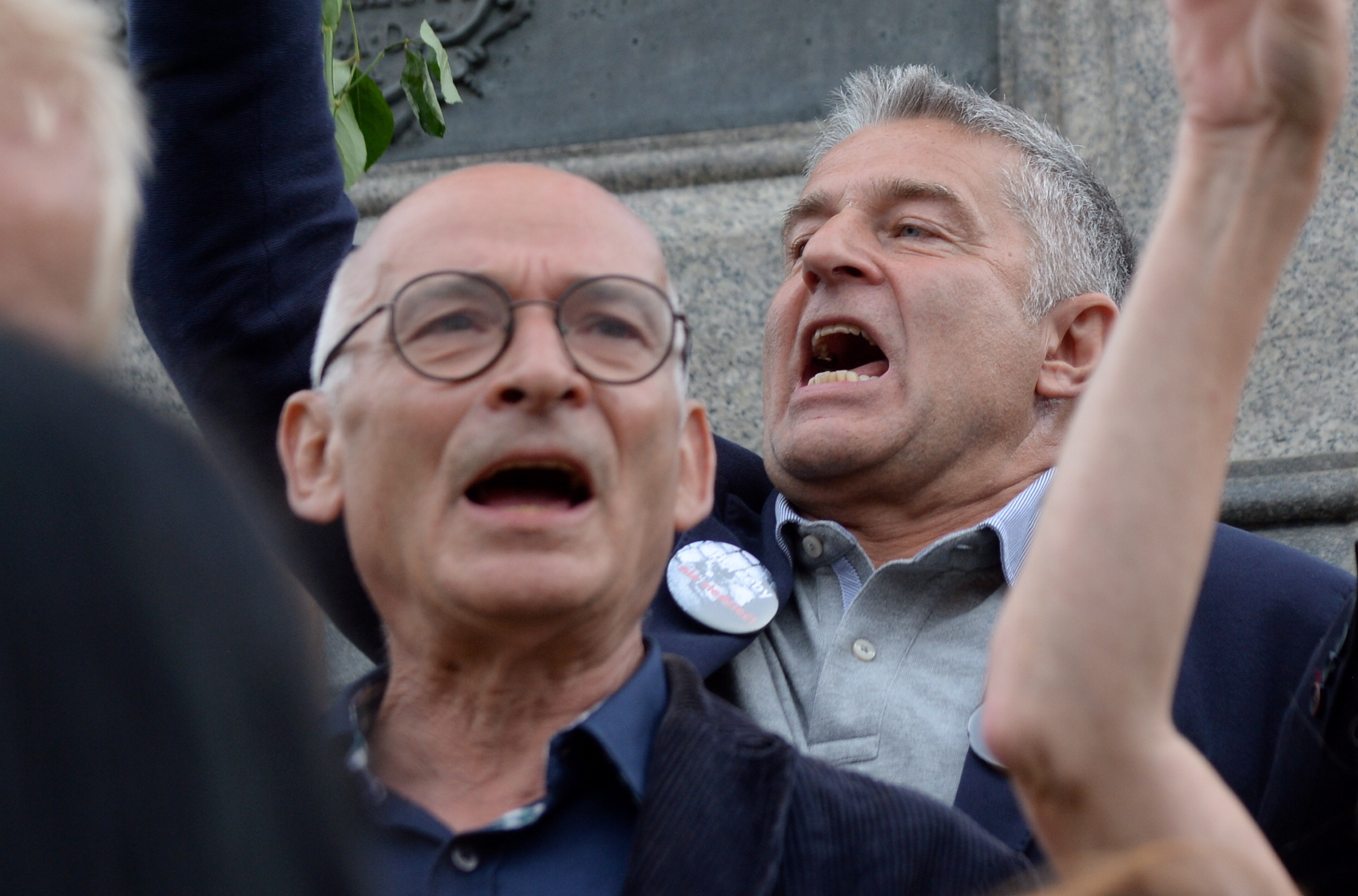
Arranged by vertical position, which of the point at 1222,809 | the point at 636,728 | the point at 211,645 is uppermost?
the point at 211,645

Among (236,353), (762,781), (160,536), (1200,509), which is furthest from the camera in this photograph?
(236,353)

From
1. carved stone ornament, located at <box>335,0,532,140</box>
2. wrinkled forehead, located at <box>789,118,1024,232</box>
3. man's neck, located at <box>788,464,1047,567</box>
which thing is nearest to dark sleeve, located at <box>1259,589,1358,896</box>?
man's neck, located at <box>788,464,1047,567</box>

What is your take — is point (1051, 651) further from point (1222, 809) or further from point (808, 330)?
point (808, 330)

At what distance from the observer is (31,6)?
105cm

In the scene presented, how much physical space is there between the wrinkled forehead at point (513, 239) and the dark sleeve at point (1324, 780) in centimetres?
77

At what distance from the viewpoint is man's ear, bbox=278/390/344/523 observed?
62.3 inches

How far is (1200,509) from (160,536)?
2.35ft

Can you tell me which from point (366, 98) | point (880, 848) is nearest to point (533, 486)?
point (880, 848)

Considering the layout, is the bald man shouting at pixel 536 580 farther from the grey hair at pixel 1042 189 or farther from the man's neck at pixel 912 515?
the grey hair at pixel 1042 189

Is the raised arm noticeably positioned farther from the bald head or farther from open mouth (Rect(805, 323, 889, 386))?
open mouth (Rect(805, 323, 889, 386))

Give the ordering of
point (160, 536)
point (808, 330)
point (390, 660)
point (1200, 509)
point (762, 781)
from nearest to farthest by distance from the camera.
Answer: point (160, 536) → point (1200, 509) → point (762, 781) → point (390, 660) → point (808, 330)

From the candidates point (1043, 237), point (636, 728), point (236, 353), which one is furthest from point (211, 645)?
point (1043, 237)

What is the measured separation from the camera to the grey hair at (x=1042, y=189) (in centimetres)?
288

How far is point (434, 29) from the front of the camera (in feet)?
12.5
